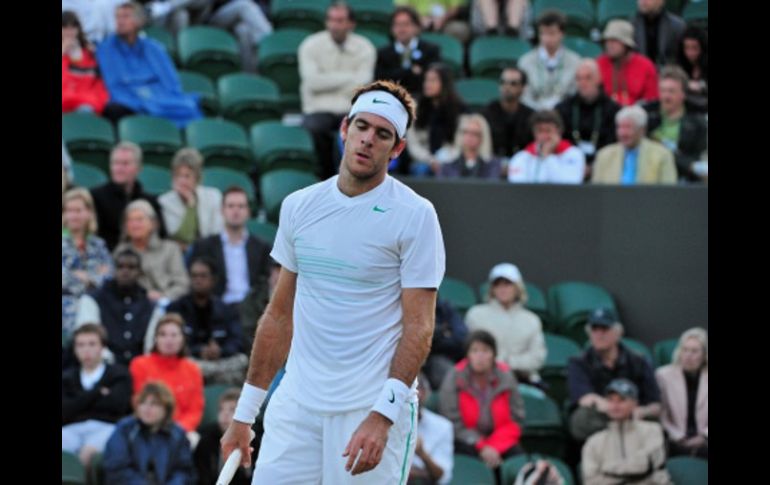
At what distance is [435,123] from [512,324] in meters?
2.20

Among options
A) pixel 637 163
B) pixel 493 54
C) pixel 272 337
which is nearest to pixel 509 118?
pixel 637 163

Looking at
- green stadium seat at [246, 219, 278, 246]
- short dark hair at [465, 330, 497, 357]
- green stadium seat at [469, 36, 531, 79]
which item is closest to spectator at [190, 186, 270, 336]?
green stadium seat at [246, 219, 278, 246]

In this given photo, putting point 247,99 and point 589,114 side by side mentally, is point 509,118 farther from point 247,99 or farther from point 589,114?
point 247,99

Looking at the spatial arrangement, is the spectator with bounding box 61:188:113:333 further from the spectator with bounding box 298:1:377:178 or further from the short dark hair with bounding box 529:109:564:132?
the short dark hair with bounding box 529:109:564:132

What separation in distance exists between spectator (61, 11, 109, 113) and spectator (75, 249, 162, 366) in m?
2.56

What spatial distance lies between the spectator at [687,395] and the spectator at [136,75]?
15.8 ft

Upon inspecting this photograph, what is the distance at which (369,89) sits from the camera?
5.93 m

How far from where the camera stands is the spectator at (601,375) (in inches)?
423

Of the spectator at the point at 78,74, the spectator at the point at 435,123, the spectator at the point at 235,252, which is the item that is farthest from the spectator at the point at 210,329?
the spectator at the point at 78,74

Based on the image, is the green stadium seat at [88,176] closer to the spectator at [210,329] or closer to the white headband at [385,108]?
the spectator at [210,329]

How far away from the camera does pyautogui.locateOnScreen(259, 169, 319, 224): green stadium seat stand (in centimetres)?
1267

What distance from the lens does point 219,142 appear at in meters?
13.3

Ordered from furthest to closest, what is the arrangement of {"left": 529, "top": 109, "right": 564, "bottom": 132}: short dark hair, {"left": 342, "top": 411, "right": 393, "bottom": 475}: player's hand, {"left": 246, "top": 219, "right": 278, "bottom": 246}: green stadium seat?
{"left": 529, "top": 109, "right": 564, "bottom": 132}: short dark hair, {"left": 246, "top": 219, "right": 278, "bottom": 246}: green stadium seat, {"left": 342, "top": 411, "right": 393, "bottom": 475}: player's hand
